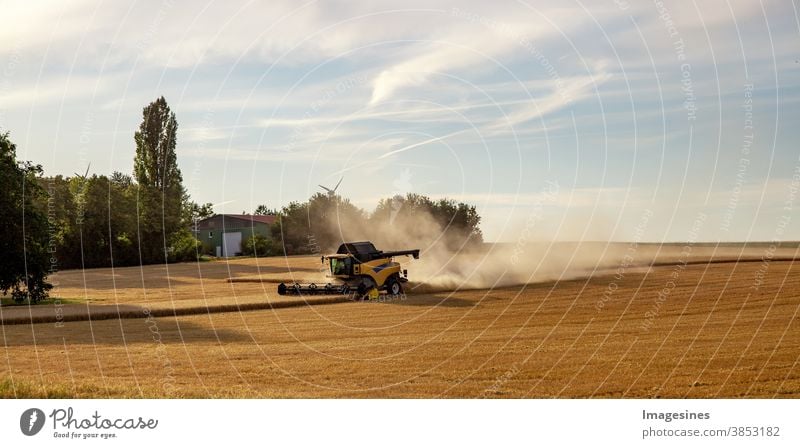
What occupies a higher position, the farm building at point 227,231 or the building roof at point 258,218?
the building roof at point 258,218

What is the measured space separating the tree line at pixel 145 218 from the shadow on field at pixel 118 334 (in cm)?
1364

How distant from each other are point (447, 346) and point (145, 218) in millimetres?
90759

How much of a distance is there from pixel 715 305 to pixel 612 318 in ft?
24.2

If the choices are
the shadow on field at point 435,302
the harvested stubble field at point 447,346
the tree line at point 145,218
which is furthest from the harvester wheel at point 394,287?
the tree line at point 145,218

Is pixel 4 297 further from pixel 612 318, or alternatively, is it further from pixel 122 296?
pixel 612 318

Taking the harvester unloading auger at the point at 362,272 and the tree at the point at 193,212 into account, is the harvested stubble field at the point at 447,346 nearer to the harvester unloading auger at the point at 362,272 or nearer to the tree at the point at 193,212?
the harvester unloading auger at the point at 362,272

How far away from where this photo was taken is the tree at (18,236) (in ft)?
165

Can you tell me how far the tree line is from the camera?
51281 mm

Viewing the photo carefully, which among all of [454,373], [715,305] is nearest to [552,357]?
[454,373]

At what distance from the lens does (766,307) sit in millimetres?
37719

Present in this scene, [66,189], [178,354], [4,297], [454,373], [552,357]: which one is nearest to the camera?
[454,373]

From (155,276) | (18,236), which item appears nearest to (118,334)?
(18,236)

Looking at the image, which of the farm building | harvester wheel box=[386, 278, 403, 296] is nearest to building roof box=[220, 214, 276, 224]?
the farm building

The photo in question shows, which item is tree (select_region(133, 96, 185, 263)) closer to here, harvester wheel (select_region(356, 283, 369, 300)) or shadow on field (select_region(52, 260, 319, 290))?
shadow on field (select_region(52, 260, 319, 290))
